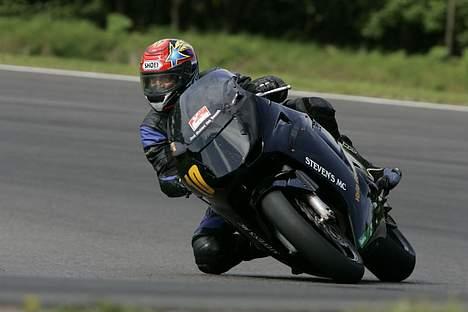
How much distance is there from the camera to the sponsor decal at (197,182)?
17.9ft

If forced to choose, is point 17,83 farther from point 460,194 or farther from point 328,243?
point 328,243

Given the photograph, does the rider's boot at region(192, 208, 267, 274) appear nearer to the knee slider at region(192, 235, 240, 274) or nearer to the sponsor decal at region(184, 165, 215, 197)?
the knee slider at region(192, 235, 240, 274)

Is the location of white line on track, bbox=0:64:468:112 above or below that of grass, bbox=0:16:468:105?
above

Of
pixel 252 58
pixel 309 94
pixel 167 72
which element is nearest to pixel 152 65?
pixel 167 72

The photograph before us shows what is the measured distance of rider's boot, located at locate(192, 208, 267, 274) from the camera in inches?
257

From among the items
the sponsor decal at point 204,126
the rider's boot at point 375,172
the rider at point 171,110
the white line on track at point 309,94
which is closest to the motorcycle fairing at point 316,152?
the sponsor decal at point 204,126

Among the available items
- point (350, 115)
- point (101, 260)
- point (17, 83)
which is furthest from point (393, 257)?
point (17, 83)

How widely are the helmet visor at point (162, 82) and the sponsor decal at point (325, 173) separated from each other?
2.82ft

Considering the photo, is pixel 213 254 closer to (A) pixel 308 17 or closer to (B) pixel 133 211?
(B) pixel 133 211

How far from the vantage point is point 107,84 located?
1538 centimetres

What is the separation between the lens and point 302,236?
5.34m

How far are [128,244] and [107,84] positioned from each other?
7383 millimetres

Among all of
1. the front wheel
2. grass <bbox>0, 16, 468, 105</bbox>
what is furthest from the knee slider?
grass <bbox>0, 16, 468, 105</bbox>

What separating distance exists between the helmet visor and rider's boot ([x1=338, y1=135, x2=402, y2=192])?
1.08 metres
